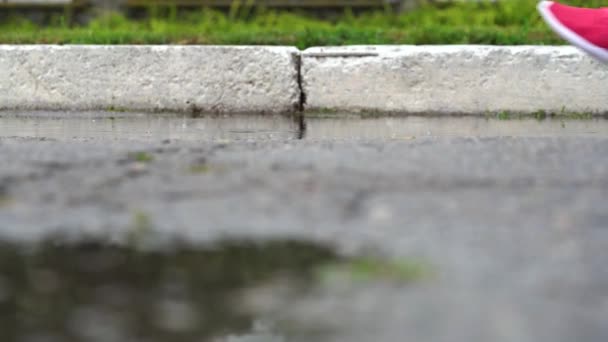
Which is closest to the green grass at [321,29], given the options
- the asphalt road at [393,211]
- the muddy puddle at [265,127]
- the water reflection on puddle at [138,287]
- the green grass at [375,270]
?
the muddy puddle at [265,127]

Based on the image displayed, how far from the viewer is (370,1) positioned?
7023 mm

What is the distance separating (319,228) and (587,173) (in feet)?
2.47

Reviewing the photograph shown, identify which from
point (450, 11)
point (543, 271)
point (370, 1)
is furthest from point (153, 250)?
point (370, 1)

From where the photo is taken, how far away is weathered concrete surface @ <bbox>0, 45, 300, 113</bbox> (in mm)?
4461

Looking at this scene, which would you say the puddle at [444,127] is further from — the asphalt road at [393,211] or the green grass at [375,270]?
the green grass at [375,270]

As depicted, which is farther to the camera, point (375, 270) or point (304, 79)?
point (304, 79)

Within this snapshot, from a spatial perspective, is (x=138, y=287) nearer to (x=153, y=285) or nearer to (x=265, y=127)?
(x=153, y=285)

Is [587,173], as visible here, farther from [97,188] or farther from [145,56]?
[145,56]

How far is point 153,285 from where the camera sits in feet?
4.13

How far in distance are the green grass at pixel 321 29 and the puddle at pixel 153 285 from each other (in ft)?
11.5

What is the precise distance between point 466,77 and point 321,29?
43.6 inches

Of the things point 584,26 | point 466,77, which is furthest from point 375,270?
point 466,77

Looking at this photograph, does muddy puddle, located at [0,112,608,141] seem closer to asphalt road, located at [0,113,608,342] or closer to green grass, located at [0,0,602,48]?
green grass, located at [0,0,602,48]

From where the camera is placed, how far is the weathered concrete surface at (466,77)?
4355 millimetres
